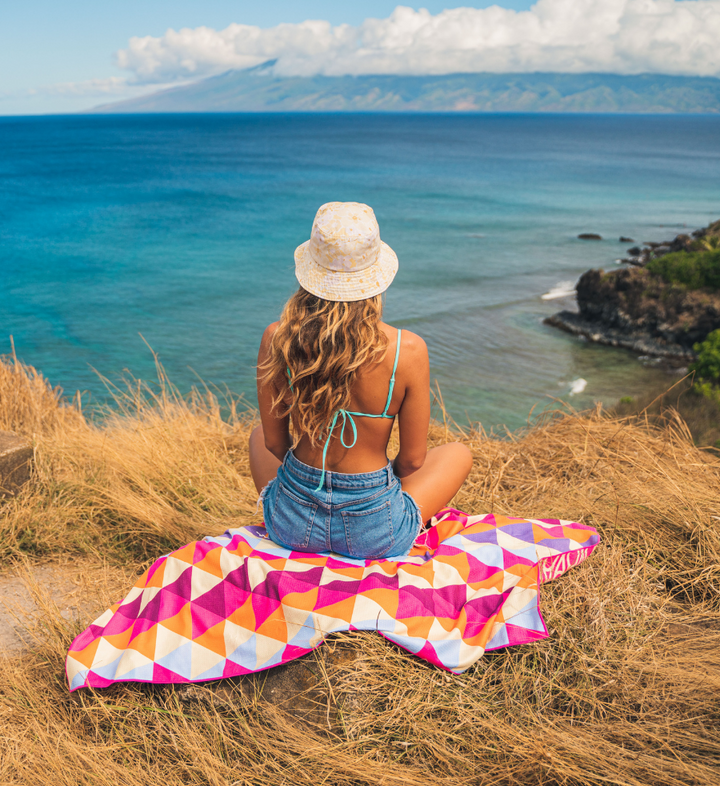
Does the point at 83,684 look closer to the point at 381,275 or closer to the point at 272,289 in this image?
the point at 381,275

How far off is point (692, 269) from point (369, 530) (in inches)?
703

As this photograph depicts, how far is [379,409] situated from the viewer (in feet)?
8.66

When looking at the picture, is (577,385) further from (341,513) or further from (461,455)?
(341,513)

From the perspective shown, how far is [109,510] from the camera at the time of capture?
13.2ft

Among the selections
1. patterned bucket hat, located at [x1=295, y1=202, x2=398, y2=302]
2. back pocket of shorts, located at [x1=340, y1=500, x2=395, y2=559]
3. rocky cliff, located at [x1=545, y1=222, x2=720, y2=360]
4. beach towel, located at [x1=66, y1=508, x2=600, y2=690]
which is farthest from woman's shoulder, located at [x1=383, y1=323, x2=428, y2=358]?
rocky cliff, located at [x1=545, y1=222, x2=720, y2=360]

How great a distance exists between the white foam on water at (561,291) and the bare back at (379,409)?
778 inches

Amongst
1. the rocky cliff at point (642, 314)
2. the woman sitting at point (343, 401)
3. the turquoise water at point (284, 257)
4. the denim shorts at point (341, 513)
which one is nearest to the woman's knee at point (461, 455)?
the woman sitting at point (343, 401)

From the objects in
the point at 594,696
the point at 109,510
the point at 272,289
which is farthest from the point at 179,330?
the point at 594,696

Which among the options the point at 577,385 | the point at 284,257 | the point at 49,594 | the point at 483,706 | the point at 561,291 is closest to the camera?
the point at 483,706

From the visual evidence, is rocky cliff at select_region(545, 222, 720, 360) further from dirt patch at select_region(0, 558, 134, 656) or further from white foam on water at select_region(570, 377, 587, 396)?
dirt patch at select_region(0, 558, 134, 656)

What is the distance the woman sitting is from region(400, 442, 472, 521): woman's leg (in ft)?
0.05

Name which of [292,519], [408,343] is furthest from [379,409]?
[292,519]

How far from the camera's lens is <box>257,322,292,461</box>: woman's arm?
2.66 metres

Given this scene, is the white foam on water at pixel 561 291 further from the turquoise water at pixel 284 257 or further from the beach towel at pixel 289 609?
the beach towel at pixel 289 609
